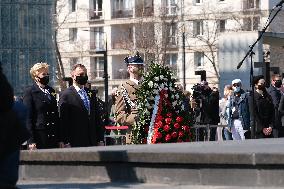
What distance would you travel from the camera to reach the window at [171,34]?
8441 centimetres

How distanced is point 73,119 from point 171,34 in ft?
235

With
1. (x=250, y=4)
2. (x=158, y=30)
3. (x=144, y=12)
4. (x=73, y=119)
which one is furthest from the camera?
(x=144, y=12)

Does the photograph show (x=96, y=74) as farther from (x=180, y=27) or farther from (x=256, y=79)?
(x=256, y=79)

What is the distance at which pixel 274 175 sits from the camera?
12.1m

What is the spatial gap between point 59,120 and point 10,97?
7.20m

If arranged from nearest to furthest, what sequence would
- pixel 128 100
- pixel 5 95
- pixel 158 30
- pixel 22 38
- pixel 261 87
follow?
pixel 5 95, pixel 128 100, pixel 22 38, pixel 261 87, pixel 158 30

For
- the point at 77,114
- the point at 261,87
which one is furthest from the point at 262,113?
the point at 77,114

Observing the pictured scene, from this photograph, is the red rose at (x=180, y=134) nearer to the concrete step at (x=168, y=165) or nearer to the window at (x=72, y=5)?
Result: the concrete step at (x=168, y=165)

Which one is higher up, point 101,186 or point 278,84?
point 278,84

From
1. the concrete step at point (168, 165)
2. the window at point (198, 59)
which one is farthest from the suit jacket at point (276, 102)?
the window at point (198, 59)

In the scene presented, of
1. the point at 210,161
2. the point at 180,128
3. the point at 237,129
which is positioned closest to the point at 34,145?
the point at 180,128

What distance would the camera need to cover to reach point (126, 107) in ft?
57.0

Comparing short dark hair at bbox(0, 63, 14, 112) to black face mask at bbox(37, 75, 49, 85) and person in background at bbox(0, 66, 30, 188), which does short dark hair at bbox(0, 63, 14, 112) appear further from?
black face mask at bbox(37, 75, 49, 85)

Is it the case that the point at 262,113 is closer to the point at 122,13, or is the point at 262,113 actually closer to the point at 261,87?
the point at 261,87
